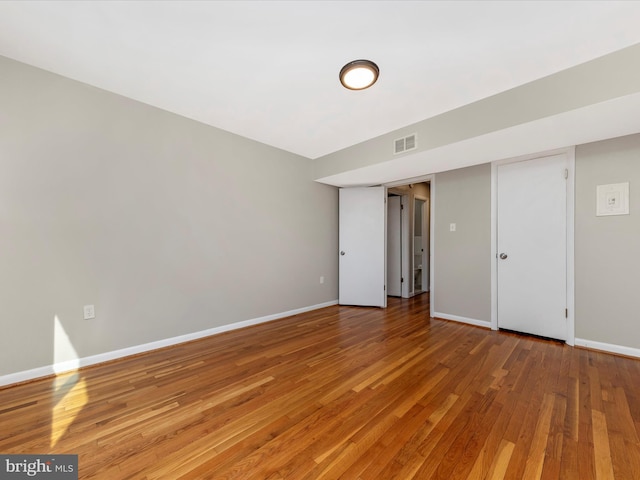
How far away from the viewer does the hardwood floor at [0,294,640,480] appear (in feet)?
4.32

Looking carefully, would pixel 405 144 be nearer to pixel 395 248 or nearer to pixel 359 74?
pixel 359 74

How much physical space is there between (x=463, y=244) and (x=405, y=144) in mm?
1703

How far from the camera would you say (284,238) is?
13.0ft

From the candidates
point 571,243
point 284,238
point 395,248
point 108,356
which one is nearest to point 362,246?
point 395,248

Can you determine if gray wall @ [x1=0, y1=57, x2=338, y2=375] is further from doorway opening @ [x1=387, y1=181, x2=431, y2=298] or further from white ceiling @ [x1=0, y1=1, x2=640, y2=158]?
doorway opening @ [x1=387, y1=181, x2=431, y2=298]

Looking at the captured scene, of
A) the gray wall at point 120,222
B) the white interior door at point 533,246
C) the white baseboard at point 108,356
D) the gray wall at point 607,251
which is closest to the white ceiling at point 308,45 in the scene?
the gray wall at point 120,222

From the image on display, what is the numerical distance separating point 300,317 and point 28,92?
3675 millimetres

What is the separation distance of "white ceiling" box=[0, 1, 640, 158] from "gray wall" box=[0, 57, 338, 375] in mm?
347

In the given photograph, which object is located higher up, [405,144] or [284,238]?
[405,144]

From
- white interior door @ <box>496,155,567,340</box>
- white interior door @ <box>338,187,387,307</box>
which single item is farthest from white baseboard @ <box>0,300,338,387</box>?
white interior door @ <box>496,155,567,340</box>

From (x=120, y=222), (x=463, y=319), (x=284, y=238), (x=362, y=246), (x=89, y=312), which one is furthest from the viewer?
(x=362, y=246)

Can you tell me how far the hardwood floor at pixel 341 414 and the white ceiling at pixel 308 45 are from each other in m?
2.51

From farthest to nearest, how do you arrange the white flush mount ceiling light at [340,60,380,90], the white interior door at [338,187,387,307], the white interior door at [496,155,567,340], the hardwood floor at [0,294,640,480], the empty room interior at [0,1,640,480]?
the white interior door at [338,187,387,307]
the white interior door at [496,155,567,340]
the white flush mount ceiling light at [340,60,380,90]
the empty room interior at [0,1,640,480]
the hardwood floor at [0,294,640,480]

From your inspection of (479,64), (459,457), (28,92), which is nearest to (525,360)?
(459,457)
